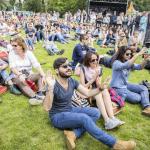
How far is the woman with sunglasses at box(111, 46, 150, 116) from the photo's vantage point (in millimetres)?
6172

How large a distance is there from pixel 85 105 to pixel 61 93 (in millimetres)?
968

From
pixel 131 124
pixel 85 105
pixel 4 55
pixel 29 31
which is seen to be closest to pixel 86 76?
pixel 85 105

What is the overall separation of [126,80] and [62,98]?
2.05 meters

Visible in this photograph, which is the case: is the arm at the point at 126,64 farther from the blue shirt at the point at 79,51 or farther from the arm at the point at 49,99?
the blue shirt at the point at 79,51

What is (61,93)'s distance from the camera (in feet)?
15.8

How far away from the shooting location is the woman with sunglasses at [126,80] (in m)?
6.17

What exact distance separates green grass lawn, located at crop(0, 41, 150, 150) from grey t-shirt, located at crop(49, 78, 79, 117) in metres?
0.50

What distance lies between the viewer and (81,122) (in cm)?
469

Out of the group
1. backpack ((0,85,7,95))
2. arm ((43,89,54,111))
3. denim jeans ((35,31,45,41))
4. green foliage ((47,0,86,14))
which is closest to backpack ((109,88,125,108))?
arm ((43,89,54,111))

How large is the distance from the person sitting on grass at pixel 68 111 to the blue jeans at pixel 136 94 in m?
1.68

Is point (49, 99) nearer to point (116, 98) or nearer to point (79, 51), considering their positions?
point (116, 98)

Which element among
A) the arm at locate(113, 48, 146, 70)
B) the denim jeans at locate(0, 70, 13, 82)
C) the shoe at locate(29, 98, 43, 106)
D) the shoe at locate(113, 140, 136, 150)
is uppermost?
the arm at locate(113, 48, 146, 70)

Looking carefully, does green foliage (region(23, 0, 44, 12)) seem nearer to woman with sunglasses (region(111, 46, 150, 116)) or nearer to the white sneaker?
the white sneaker

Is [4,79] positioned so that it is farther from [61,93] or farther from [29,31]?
[29,31]
